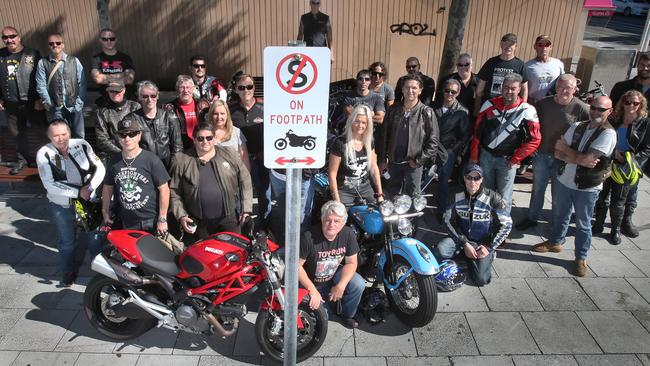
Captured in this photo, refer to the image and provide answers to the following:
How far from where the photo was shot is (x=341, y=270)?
4469 mm

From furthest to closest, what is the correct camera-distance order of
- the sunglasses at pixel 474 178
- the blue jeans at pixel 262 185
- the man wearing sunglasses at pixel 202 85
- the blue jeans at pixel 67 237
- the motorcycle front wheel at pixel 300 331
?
1. the man wearing sunglasses at pixel 202 85
2. the blue jeans at pixel 262 185
3. the sunglasses at pixel 474 178
4. the blue jeans at pixel 67 237
5. the motorcycle front wheel at pixel 300 331

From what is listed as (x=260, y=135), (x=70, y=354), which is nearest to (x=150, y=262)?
(x=70, y=354)

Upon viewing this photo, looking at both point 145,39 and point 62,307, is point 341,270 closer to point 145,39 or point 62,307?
point 62,307

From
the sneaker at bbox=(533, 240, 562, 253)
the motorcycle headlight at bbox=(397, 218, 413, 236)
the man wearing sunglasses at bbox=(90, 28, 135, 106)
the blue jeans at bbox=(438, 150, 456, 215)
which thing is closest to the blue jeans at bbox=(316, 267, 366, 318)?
the motorcycle headlight at bbox=(397, 218, 413, 236)

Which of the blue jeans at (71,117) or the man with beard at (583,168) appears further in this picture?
the blue jeans at (71,117)

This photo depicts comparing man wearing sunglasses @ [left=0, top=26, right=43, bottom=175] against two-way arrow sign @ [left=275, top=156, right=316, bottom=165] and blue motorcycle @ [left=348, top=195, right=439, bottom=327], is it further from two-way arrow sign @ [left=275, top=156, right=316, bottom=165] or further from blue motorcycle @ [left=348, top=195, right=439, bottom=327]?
two-way arrow sign @ [left=275, top=156, right=316, bottom=165]

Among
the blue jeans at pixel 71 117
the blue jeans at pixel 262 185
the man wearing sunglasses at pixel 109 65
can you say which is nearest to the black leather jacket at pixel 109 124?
the blue jeans at pixel 262 185

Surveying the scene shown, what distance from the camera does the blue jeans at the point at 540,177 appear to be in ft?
19.5

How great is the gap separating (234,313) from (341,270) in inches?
39.3

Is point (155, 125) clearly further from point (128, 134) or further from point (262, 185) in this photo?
point (262, 185)

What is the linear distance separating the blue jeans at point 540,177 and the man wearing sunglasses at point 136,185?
4270 millimetres

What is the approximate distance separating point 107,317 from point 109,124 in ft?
7.00

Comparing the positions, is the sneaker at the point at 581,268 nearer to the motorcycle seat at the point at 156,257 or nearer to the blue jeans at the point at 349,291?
the blue jeans at the point at 349,291

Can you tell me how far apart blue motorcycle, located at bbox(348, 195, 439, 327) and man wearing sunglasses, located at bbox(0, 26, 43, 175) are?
16.6 ft
